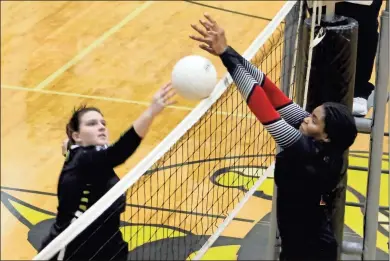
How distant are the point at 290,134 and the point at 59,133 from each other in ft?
14.0

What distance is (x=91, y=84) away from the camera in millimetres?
8750

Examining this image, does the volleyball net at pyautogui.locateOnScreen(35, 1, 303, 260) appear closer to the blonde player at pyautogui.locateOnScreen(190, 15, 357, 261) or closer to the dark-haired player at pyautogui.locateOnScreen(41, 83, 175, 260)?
the blonde player at pyautogui.locateOnScreen(190, 15, 357, 261)

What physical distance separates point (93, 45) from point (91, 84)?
43.0 inches

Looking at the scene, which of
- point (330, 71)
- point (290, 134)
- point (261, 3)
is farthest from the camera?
point (261, 3)

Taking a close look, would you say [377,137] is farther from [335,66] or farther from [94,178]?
[94,178]

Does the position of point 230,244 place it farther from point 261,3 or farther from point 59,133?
point 261,3

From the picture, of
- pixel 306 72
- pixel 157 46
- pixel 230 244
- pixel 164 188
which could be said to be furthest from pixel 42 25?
pixel 306 72

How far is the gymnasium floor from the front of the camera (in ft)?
20.8

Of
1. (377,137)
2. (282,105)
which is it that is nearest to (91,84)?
(377,137)

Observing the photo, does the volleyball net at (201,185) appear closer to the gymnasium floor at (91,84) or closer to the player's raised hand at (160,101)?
the gymnasium floor at (91,84)

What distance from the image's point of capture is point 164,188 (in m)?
6.73

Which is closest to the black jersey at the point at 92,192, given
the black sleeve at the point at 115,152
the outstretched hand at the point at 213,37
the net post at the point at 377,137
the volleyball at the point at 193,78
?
Answer: the black sleeve at the point at 115,152

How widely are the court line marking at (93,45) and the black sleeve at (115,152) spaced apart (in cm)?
506

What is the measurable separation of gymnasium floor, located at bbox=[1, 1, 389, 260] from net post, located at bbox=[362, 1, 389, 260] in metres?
1.17
